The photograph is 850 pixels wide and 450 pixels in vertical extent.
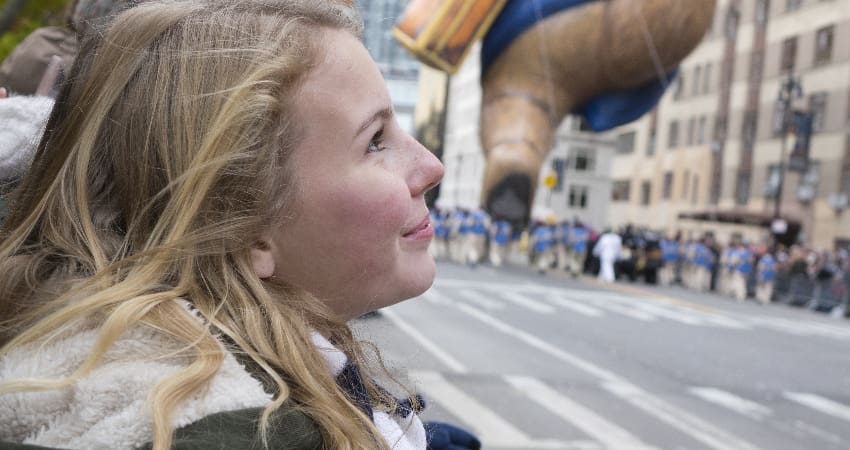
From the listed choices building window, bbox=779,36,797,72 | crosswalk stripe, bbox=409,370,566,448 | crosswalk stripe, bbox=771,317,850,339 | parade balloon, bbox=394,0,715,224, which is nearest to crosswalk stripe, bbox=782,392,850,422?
crosswalk stripe, bbox=409,370,566,448

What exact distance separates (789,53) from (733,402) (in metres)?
10.8

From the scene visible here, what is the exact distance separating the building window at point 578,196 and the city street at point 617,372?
1.79 meters

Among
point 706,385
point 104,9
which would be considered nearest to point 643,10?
point 104,9

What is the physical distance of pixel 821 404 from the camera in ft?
30.7

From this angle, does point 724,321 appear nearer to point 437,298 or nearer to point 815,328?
point 815,328

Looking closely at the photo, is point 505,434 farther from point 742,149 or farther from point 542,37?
point 742,149

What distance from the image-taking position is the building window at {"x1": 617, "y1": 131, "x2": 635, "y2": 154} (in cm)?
1720

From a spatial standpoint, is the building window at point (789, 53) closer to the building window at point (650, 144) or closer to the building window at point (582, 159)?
the building window at point (650, 144)

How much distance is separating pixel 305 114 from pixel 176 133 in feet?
0.48

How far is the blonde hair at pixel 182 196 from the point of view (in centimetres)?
103

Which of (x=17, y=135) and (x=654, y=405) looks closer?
(x=17, y=135)

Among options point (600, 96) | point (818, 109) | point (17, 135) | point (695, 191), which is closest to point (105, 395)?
point (17, 135)

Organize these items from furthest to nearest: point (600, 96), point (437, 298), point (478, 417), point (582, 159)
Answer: point (437, 298), point (582, 159), point (478, 417), point (600, 96)

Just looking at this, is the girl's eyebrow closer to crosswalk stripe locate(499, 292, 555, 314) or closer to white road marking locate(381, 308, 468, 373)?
white road marking locate(381, 308, 468, 373)
